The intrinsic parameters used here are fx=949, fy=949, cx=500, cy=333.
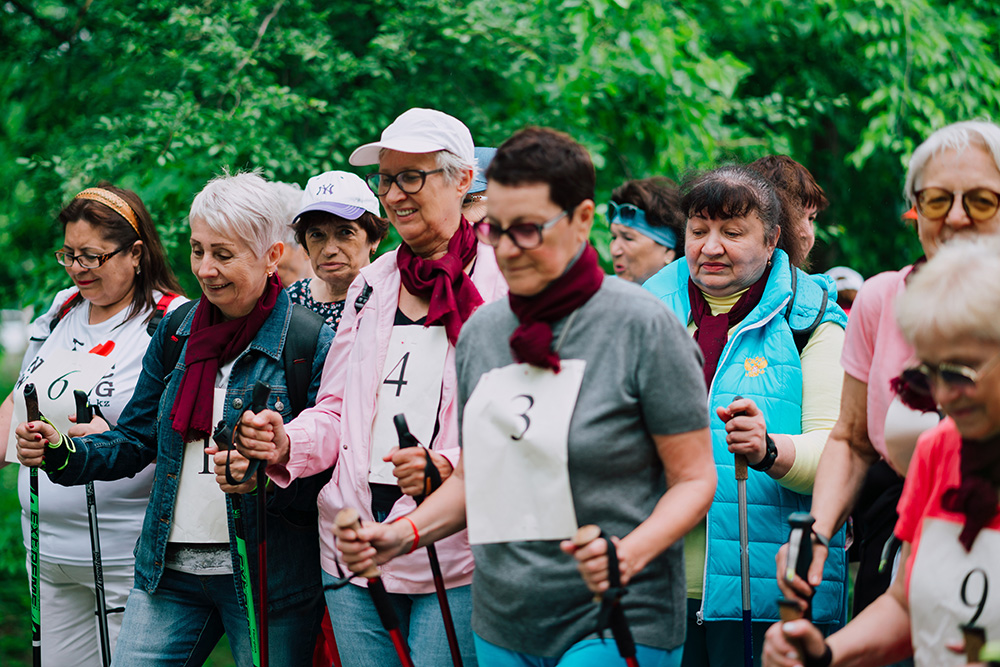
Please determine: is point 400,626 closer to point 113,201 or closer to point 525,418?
point 525,418

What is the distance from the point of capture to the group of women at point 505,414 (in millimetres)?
2150

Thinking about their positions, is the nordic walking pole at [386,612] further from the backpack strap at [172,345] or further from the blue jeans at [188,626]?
the backpack strap at [172,345]

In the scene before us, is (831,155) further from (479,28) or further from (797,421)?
(797,421)

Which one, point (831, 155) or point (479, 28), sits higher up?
point (479, 28)

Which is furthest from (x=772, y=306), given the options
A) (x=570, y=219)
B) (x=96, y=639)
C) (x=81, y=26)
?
(x=81, y=26)

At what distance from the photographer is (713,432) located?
305 centimetres

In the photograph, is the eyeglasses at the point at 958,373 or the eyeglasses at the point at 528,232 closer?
the eyeglasses at the point at 958,373

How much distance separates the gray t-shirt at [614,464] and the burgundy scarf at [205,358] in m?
1.38

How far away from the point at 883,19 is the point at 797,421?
161 inches

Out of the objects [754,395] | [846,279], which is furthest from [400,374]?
[846,279]

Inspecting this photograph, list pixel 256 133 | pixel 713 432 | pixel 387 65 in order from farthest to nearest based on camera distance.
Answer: pixel 387 65, pixel 256 133, pixel 713 432

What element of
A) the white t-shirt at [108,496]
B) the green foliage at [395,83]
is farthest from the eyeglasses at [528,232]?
the green foliage at [395,83]

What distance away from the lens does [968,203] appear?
2.29 metres

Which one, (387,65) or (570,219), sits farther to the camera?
(387,65)
